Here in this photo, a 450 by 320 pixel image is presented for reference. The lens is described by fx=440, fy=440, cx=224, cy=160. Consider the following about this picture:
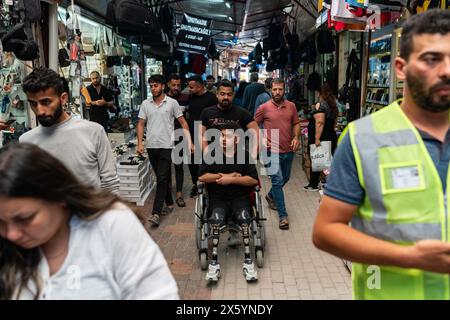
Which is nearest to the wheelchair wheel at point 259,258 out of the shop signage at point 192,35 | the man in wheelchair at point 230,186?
the man in wheelchair at point 230,186

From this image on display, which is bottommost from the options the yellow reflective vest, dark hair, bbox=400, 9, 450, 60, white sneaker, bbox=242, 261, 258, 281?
white sneaker, bbox=242, 261, 258, 281

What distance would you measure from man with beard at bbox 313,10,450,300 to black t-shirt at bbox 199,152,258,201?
9.72 ft

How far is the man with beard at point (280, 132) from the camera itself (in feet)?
18.9

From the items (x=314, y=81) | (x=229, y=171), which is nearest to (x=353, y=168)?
(x=229, y=171)

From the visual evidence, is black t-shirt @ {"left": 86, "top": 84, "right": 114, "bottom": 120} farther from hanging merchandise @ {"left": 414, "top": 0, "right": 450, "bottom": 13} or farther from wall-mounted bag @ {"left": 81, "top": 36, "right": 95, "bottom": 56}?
hanging merchandise @ {"left": 414, "top": 0, "right": 450, "bottom": 13}

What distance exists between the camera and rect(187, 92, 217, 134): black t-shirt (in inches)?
286

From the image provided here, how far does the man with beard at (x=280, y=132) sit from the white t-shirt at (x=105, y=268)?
4338mm

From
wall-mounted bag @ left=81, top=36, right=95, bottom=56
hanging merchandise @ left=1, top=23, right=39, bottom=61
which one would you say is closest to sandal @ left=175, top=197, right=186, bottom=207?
wall-mounted bag @ left=81, top=36, right=95, bottom=56

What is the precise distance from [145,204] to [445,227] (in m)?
5.77

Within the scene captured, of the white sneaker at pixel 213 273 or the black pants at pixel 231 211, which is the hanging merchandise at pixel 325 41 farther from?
the white sneaker at pixel 213 273

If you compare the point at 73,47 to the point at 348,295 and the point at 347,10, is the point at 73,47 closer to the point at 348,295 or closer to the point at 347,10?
the point at 347,10

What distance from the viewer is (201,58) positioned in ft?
47.5

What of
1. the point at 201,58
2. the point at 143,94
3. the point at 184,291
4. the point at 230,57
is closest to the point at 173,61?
the point at 201,58

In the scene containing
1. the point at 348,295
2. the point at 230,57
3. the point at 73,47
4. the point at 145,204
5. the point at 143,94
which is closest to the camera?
the point at 348,295
